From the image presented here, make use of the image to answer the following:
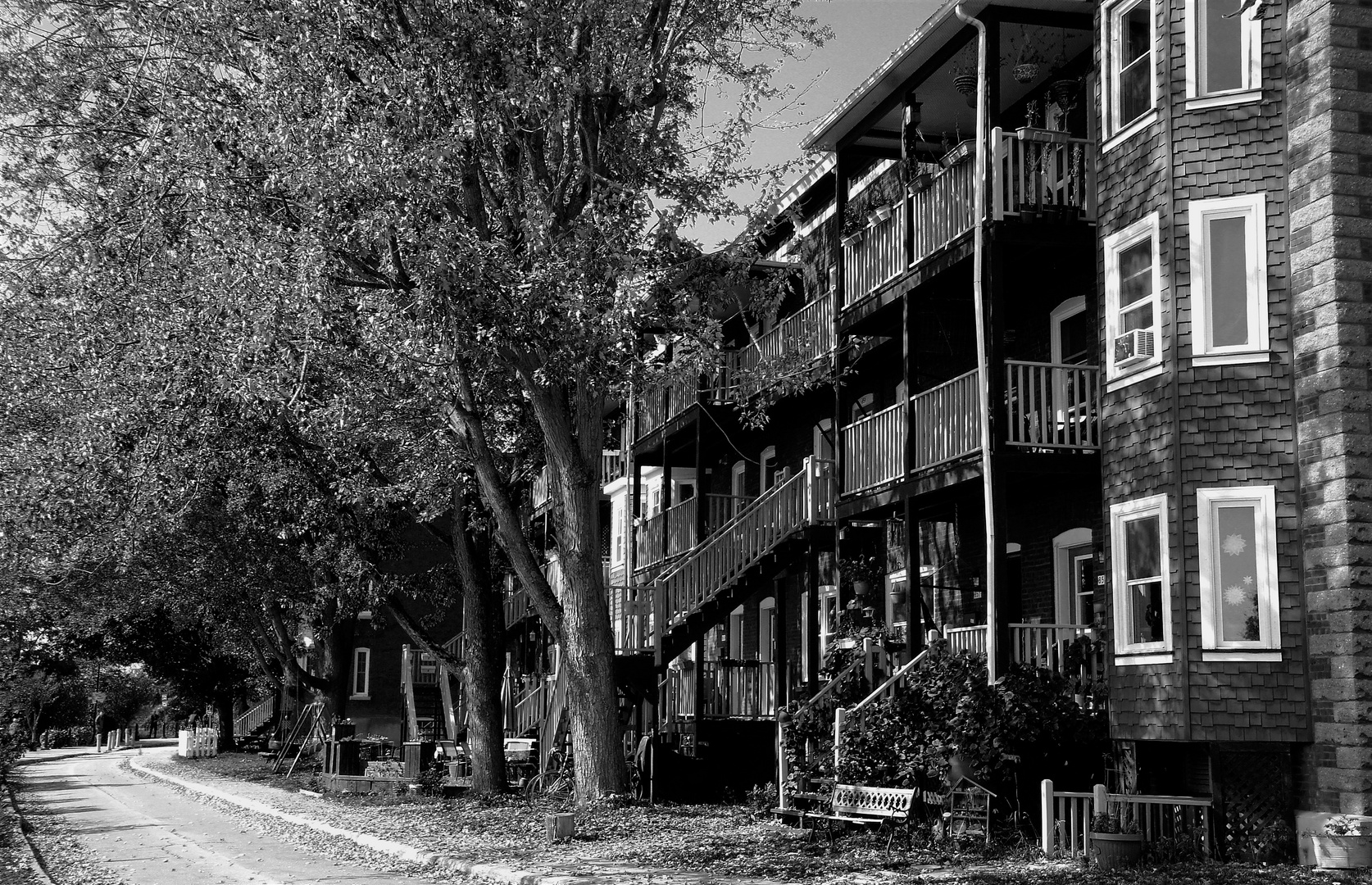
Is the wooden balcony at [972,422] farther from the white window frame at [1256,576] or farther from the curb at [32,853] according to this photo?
the curb at [32,853]

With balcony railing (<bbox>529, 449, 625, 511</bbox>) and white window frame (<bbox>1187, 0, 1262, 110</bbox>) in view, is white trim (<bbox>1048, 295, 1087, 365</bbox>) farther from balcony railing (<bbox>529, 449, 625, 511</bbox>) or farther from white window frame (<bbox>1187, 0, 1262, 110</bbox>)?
balcony railing (<bbox>529, 449, 625, 511</bbox>)

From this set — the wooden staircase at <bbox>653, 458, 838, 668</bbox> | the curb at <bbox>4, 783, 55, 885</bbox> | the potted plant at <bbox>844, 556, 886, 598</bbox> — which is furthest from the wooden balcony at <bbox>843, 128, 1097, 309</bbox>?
the curb at <bbox>4, 783, 55, 885</bbox>

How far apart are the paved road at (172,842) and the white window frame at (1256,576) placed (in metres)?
8.75

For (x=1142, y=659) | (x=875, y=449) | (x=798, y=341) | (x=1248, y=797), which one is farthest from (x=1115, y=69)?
(x=1248, y=797)

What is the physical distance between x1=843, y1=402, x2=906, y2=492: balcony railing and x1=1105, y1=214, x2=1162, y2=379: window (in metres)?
3.62

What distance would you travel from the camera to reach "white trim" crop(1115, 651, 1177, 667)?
1434 cm

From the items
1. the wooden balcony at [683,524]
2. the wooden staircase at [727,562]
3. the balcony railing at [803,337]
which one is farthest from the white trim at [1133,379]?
the wooden balcony at [683,524]

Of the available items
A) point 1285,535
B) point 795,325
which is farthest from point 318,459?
point 1285,535

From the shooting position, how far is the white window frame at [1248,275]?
47.4 ft

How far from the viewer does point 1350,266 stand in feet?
45.3

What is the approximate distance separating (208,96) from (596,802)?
10536mm

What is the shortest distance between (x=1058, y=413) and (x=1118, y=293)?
1.59m

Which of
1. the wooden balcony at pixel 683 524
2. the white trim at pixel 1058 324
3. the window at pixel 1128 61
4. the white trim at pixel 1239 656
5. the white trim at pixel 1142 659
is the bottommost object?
the white trim at pixel 1142 659

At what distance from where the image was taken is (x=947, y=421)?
1783 cm
